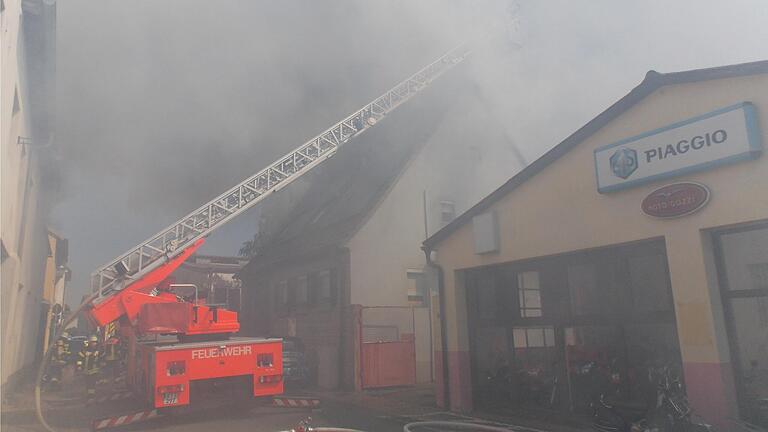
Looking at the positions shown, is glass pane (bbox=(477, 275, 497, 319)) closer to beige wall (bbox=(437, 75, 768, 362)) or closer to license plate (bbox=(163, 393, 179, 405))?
beige wall (bbox=(437, 75, 768, 362))

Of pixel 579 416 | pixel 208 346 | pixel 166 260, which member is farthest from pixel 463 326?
pixel 166 260

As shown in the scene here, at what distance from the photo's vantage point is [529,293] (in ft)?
24.7

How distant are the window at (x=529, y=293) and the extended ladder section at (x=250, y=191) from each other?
6.04m

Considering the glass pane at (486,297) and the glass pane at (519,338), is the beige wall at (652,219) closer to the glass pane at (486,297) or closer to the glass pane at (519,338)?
the glass pane at (486,297)

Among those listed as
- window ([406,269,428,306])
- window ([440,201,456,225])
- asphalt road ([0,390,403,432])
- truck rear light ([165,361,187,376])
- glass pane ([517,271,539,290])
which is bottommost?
asphalt road ([0,390,403,432])

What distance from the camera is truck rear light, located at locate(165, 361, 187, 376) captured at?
690cm

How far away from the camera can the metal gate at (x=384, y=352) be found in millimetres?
11508

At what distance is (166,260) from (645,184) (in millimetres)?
7638

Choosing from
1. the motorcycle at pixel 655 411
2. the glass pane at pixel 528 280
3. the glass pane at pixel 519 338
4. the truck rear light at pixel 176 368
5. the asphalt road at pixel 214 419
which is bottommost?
the asphalt road at pixel 214 419

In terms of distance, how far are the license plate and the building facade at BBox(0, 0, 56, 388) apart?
3.17m

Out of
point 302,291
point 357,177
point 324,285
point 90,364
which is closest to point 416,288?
point 324,285

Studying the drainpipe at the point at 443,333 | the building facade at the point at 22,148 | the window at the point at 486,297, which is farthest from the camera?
the drainpipe at the point at 443,333

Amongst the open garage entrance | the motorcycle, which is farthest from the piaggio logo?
the motorcycle

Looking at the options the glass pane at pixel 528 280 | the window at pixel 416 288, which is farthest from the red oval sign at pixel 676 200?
the window at pixel 416 288
